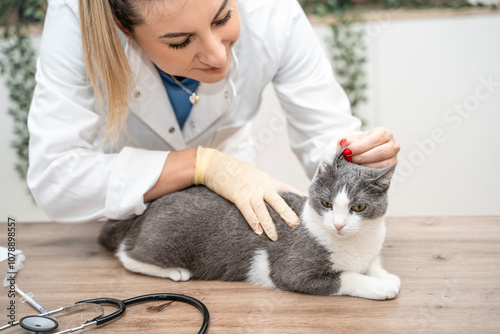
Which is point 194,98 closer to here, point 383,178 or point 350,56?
point 383,178

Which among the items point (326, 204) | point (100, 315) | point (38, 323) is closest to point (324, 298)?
point (326, 204)

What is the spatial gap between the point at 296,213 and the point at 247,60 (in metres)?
0.53

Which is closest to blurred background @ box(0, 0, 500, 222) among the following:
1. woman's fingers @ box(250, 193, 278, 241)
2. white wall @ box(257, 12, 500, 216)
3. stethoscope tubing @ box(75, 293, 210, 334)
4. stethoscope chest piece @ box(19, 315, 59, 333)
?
white wall @ box(257, 12, 500, 216)

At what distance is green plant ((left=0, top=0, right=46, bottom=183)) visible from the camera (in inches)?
101

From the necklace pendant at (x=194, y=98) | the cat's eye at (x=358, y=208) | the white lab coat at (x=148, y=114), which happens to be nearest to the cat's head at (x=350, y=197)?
the cat's eye at (x=358, y=208)

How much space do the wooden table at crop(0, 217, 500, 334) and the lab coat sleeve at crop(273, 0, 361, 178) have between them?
13.2 inches

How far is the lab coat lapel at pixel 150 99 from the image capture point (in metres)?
1.28

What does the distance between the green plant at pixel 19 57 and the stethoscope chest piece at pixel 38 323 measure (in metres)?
2.11

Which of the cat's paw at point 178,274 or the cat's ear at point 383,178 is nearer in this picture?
the cat's ear at point 383,178

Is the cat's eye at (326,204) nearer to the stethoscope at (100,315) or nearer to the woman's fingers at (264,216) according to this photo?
the woman's fingers at (264,216)

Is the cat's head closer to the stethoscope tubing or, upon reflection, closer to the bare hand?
the bare hand

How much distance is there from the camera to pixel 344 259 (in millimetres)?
1068

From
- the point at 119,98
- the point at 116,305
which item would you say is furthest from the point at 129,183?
the point at 116,305

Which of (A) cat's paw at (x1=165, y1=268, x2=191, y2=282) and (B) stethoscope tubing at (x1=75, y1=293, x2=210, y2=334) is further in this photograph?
(A) cat's paw at (x1=165, y1=268, x2=191, y2=282)
